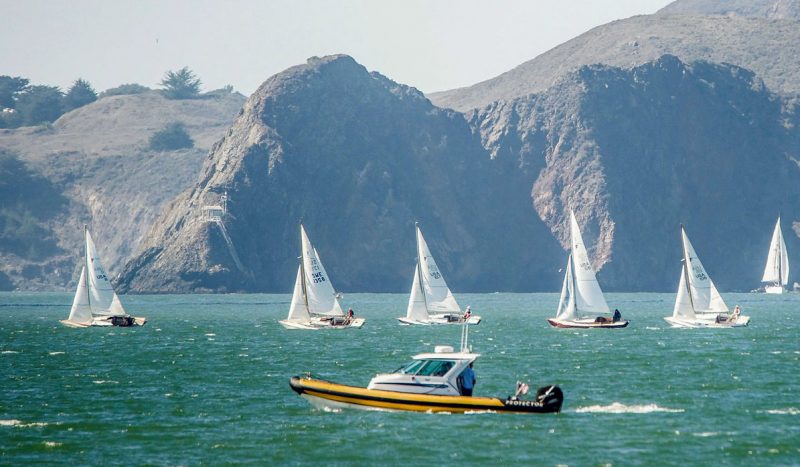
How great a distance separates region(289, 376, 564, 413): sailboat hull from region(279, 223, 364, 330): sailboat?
54705 mm

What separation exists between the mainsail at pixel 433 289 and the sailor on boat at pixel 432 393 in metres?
64.0

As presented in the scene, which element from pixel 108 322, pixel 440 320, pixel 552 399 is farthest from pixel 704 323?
pixel 552 399

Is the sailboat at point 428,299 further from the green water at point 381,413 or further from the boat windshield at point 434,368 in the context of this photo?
the boat windshield at point 434,368

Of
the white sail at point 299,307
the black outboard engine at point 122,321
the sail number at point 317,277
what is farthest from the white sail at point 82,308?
the sail number at point 317,277

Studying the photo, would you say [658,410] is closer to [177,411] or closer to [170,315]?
[177,411]

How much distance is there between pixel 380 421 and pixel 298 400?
7503mm

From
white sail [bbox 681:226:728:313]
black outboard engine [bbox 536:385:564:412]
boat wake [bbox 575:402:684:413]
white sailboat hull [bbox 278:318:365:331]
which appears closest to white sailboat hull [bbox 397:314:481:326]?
white sailboat hull [bbox 278:318:365:331]

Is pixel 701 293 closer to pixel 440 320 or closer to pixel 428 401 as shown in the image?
pixel 440 320

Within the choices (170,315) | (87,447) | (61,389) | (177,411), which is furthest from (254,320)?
(87,447)

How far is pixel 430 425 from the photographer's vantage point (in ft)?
152

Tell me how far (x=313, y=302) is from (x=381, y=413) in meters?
56.9

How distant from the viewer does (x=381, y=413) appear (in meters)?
49.2

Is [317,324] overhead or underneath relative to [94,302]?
underneath

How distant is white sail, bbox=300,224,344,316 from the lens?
10394 centimetres
